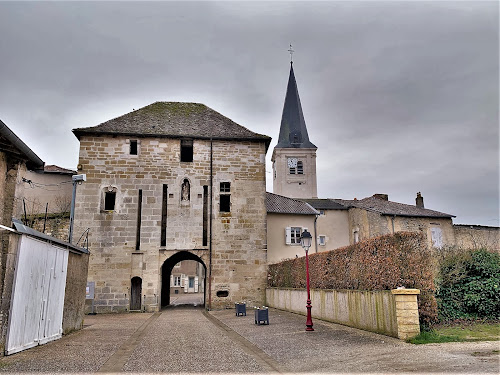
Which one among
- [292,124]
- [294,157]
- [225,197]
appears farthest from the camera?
[292,124]

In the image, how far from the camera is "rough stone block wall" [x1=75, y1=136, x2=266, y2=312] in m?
20.3

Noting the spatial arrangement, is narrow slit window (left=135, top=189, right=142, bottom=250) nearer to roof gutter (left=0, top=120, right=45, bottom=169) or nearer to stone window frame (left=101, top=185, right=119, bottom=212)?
stone window frame (left=101, top=185, right=119, bottom=212)

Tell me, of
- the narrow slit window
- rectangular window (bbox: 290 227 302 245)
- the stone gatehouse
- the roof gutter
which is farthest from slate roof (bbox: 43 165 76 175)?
the roof gutter

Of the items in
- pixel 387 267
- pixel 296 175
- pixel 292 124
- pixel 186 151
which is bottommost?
pixel 387 267

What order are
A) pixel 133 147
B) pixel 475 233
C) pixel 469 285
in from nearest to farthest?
pixel 469 285 → pixel 133 147 → pixel 475 233

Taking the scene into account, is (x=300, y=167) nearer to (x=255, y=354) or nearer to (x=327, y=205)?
(x=327, y=205)

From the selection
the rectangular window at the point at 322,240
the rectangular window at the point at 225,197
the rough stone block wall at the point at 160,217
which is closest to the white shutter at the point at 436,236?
the rectangular window at the point at 322,240

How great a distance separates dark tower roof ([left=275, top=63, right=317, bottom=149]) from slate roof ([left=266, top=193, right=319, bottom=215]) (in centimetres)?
2398

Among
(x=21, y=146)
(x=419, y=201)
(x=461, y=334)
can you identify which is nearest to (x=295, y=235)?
(x=419, y=201)

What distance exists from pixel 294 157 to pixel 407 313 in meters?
42.2

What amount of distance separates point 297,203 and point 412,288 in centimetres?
1859

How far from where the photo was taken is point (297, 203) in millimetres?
27453

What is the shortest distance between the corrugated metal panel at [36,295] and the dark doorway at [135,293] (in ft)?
34.3

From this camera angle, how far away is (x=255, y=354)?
25.5 ft
